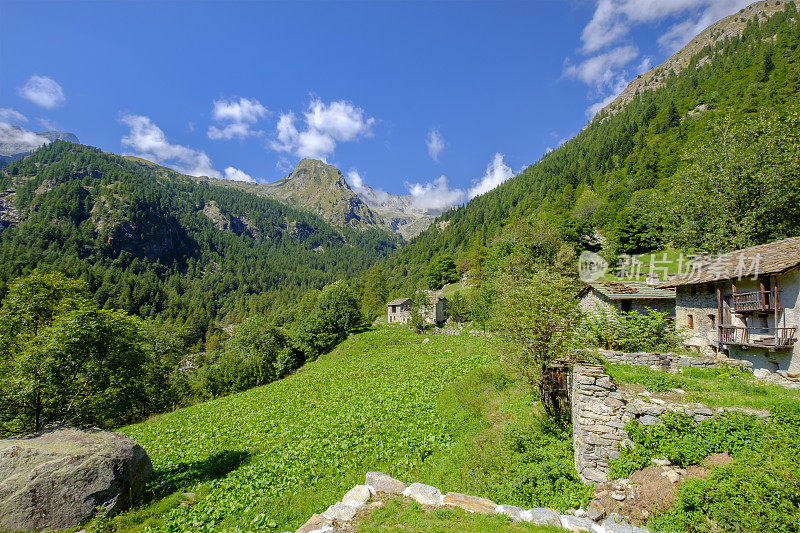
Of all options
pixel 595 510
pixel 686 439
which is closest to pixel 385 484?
pixel 595 510

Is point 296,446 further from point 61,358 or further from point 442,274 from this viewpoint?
point 442,274

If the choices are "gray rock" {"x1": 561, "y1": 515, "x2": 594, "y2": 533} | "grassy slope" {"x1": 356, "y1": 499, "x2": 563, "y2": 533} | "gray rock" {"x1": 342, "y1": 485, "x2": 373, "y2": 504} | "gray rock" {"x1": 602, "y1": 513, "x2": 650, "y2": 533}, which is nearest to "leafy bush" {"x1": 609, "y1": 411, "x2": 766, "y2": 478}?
"gray rock" {"x1": 602, "y1": 513, "x2": 650, "y2": 533}

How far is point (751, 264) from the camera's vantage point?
16.8 m

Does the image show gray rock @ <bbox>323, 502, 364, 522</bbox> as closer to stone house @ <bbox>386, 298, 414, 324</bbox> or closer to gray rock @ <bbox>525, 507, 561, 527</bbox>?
gray rock @ <bbox>525, 507, 561, 527</bbox>

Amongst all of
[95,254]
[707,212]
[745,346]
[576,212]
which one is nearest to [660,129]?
[576,212]

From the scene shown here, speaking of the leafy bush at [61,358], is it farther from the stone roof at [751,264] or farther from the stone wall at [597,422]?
the stone roof at [751,264]

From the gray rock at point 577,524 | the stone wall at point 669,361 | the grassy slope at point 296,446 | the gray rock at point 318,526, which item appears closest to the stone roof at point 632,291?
the grassy slope at point 296,446

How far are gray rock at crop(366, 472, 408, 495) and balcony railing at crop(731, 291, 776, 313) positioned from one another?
19.9 metres

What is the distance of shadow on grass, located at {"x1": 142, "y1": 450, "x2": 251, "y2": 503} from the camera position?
11.0 m

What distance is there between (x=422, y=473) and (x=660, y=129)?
125 meters

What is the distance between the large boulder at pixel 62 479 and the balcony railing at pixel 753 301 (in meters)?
27.8

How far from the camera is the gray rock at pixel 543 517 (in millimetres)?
7264

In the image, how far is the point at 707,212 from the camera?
2820 centimetres

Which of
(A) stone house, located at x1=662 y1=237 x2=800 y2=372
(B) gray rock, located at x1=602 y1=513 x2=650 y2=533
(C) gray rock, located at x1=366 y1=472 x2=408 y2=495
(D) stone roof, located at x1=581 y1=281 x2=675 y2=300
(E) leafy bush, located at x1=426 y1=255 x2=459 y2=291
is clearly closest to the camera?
(B) gray rock, located at x1=602 y1=513 x2=650 y2=533
